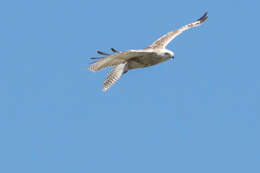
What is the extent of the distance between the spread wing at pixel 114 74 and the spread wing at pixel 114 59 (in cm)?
23

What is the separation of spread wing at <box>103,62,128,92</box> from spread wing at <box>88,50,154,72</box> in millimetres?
232

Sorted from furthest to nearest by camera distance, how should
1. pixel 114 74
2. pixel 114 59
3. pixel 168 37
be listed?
pixel 168 37 → pixel 114 74 → pixel 114 59

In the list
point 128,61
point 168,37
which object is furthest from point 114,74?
point 168,37

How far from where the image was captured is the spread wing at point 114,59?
64.3 ft

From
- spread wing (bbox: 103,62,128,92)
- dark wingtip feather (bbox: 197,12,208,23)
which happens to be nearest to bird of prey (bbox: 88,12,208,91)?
spread wing (bbox: 103,62,128,92)

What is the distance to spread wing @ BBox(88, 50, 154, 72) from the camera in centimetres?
1959

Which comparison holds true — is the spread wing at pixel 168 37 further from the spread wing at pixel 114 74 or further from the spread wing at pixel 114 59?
the spread wing at pixel 114 59

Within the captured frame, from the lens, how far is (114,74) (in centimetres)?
2097

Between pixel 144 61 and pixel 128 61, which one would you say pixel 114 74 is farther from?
pixel 144 61

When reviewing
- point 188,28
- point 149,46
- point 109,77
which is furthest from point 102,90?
point 188,28

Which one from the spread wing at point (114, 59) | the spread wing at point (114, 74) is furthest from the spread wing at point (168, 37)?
the spread wing at point (114, 59)

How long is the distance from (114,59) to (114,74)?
2.88 ft

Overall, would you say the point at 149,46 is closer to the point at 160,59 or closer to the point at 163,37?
the point at 163,37

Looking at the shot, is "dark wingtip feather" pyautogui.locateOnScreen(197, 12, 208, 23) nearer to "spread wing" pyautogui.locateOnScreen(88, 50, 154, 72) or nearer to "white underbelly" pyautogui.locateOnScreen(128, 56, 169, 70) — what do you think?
"white underbelly" pyautogui.locateOnScreen(128, 56, 169, 70)
